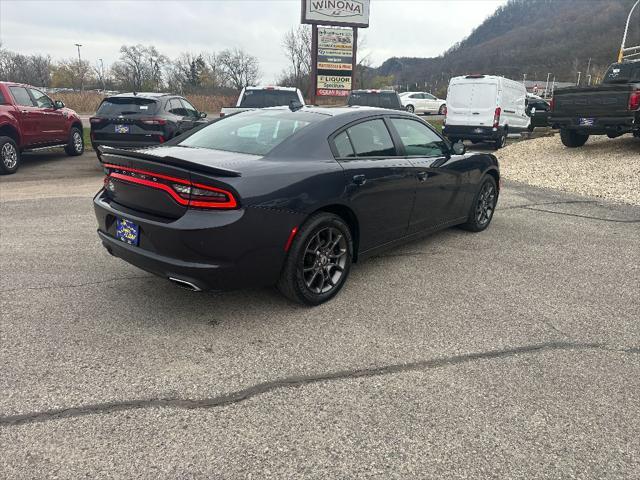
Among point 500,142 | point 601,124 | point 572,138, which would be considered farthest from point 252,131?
point 500,142

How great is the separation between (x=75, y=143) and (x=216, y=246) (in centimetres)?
1101

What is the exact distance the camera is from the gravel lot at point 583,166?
8.63 metres

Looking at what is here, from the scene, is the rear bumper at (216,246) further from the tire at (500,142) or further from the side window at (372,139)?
the tire at (500,142)

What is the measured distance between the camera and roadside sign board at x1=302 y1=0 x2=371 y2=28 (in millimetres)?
19062

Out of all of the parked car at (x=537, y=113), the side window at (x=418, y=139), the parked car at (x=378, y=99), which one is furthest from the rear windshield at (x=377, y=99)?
the side window at (x=418, y=139)

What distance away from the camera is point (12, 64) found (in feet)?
247

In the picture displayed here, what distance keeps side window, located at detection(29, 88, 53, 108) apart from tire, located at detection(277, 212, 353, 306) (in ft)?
32.1

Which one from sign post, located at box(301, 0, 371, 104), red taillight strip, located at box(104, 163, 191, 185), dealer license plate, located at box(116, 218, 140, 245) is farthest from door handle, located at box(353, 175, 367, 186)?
sign post, located at box(301, 0, 371, 104)

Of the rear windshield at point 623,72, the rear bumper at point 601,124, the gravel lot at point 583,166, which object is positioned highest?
the rear windshield at point 623,72

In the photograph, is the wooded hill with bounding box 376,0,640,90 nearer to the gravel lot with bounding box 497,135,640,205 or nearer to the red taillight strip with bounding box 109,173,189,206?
the gravel lot with bounding box 497,135,640,205

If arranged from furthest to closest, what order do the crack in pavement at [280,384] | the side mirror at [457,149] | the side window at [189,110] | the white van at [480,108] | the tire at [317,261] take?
the white van at [480,108] < the side window at [189,110] < the side mirror at [457,149] < the tire at [317,261] < the crack in pavement at [280,384]

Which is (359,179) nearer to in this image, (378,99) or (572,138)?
(572,138)

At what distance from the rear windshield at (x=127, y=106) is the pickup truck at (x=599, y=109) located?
30.1ft

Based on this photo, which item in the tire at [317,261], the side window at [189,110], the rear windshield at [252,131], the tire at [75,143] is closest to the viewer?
the tire at [317,261]
